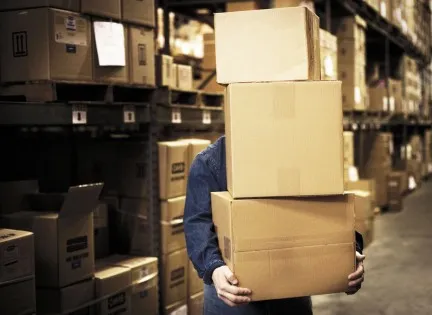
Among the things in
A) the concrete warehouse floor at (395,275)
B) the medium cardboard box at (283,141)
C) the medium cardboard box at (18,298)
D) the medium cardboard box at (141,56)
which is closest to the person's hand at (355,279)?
the medium cardboard box at (283,141)

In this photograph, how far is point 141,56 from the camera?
3.66 m

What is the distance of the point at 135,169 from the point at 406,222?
5.25 meters

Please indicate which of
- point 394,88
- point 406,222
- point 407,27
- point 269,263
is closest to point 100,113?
point 269,263

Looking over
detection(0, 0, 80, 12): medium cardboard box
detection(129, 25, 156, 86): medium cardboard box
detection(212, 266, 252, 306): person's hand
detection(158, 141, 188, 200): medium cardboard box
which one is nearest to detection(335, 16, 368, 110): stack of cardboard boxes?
detection(158, 141, 188, 200): medium cardboard box

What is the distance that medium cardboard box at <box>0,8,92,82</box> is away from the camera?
3.09 metres

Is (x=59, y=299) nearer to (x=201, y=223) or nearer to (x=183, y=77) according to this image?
(x=201, y=223)

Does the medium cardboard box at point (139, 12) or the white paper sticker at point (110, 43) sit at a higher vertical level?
the medium cardboard box at point (139, 12)

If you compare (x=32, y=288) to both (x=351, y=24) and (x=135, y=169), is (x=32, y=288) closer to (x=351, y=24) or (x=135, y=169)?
(x=135, y=169)

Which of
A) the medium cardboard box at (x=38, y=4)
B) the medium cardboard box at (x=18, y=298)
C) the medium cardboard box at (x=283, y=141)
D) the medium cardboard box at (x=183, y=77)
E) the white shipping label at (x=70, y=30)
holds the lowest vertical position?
the medium cardboard box at (x=18, y=298)

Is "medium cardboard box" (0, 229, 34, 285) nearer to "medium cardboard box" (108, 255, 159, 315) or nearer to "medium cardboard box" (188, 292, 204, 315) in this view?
"medium cardboard box" (108, 255, 159, 315)

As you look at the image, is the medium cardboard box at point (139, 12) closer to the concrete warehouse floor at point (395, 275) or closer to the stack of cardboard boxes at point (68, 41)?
the stack of cardboard boxes at point (68, 41)

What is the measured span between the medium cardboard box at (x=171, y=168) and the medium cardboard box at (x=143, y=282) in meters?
0.45

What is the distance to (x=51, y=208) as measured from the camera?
3.35 metres

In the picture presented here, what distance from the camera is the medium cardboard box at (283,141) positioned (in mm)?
1889
